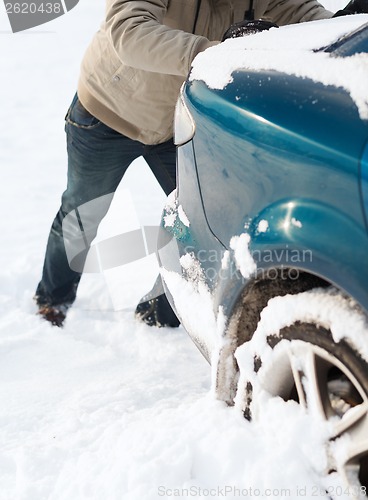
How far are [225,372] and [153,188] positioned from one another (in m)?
3.89

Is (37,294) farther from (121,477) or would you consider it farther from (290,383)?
(290,383)

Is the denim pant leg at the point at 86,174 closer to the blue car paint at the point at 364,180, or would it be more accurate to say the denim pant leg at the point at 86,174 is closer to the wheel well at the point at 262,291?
the wheel well at the point at 262,291

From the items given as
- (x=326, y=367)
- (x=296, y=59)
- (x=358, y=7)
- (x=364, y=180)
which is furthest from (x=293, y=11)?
(x=326, y=367)

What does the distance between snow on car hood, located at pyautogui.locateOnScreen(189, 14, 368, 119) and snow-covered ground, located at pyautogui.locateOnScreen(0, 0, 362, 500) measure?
2.71 ft

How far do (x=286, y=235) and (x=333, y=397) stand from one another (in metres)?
0.40

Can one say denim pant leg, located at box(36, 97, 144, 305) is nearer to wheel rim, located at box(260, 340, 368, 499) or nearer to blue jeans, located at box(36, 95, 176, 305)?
blue jeans, located at box(36, 95, 176, 305)

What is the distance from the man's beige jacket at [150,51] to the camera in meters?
2.36

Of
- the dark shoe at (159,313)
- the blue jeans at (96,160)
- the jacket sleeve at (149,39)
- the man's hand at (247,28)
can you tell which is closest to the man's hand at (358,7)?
the man's hand at (247,28)

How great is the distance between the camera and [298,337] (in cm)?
156

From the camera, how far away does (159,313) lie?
135 inches

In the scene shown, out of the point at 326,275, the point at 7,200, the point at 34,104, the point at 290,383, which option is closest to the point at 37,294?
the point at 7,200

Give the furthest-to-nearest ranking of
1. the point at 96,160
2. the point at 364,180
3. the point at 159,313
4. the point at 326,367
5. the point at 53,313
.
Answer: the point at 53,313
the point at 159,313
the point at 96,160
the point at 326,367
the point at 364,180

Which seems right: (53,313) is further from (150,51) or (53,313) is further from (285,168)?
(285,168)

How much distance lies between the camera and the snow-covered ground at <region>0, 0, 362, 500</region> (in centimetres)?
169
